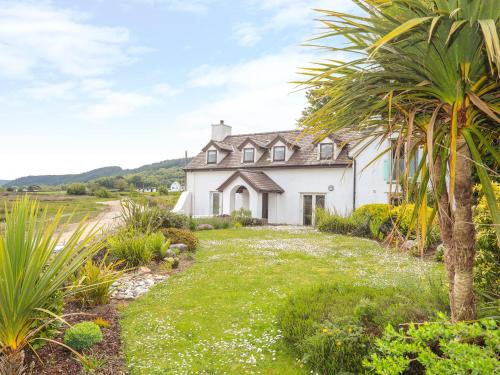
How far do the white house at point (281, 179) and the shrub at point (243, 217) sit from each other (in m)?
1.04

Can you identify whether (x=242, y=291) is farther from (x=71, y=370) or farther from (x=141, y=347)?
(x=71, y=370)

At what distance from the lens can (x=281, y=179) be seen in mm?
23594

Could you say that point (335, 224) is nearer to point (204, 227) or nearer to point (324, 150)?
point (324, 150)

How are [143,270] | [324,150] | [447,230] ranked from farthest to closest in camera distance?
[324,150] < [143,270] < [447,230]

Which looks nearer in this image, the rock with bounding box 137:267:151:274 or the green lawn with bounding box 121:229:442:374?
the green lawn with bounding box 121:229:442:374

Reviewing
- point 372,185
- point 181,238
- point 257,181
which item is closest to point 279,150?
point 257,181

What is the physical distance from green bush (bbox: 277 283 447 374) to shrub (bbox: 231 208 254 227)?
15513mm

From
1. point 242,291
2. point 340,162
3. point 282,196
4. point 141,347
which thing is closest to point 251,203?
point 282,196

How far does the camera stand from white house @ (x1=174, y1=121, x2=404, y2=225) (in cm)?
2078

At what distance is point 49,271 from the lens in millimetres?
3762

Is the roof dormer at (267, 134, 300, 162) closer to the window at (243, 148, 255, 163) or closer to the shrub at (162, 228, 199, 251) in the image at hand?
the window at (243, 148, 255, 163)

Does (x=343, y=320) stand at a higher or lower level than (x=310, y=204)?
lower

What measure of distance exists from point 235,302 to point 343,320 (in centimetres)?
280

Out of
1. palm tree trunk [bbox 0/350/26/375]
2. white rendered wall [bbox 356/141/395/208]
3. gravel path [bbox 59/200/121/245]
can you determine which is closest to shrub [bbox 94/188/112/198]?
gravel path [bbox 59/200/121/245]
